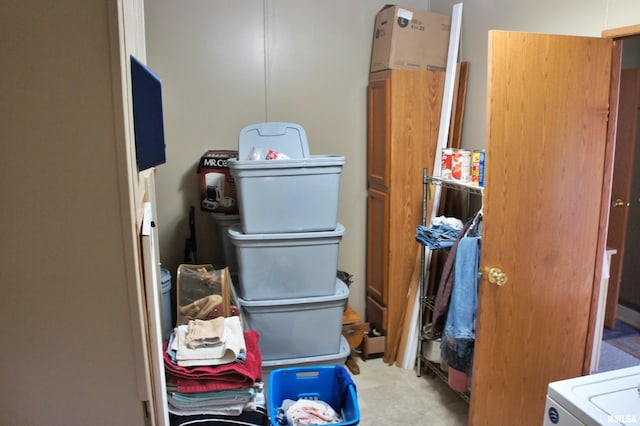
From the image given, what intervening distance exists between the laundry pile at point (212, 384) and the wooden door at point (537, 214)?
1.01 m

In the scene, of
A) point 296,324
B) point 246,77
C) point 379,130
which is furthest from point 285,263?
point 246,77

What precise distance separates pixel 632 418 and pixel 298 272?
165 cm

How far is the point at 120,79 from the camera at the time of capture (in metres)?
0.89

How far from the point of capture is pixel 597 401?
1.30 m

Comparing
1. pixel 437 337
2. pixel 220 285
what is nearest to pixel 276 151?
pixel 220 285

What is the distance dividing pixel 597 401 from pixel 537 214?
0.88 m

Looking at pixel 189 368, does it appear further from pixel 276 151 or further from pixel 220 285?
pixel 276 151

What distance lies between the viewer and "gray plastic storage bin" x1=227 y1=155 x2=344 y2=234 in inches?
94.7

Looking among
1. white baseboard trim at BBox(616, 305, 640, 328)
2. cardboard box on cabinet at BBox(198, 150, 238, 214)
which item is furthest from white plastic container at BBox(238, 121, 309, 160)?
white baseboard trim at BBox(616, 305, 640, 328)

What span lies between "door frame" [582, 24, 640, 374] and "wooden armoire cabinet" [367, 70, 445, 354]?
103 centimetres

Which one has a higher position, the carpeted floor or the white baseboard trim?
the white baseboard trim

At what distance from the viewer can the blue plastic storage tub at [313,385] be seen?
212 cm

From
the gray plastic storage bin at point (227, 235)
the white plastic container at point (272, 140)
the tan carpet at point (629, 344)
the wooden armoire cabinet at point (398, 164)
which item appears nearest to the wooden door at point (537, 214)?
the wooden armoire cabinet at point (398, 164)

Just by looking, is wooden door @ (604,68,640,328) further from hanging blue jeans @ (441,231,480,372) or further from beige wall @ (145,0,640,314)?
hanging blue jeans @ (441,231,480,372)
